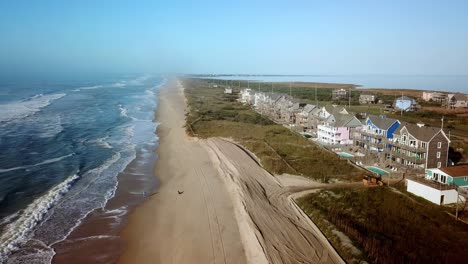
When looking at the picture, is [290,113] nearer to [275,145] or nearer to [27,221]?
[275,145]

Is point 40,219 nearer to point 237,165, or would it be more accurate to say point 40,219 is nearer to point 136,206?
point 136,206

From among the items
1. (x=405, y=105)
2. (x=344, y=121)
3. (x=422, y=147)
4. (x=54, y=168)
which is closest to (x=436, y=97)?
(x=405, y=105)

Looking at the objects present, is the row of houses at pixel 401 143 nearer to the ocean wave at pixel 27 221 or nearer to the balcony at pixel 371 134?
the balcony at pixel 371 134

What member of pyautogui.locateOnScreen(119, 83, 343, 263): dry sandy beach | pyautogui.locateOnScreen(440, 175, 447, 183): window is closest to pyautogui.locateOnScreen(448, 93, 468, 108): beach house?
pyautogui.locateOnScreen(440, 175, 447, 183): window

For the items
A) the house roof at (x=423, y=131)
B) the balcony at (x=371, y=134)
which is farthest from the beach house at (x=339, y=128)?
the house roof at (x=423, y=131)

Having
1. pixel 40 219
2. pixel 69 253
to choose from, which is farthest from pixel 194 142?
pixel 69 253

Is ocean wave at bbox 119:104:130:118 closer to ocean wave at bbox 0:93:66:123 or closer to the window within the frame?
ocean wave at bbox 0:93:66:123
